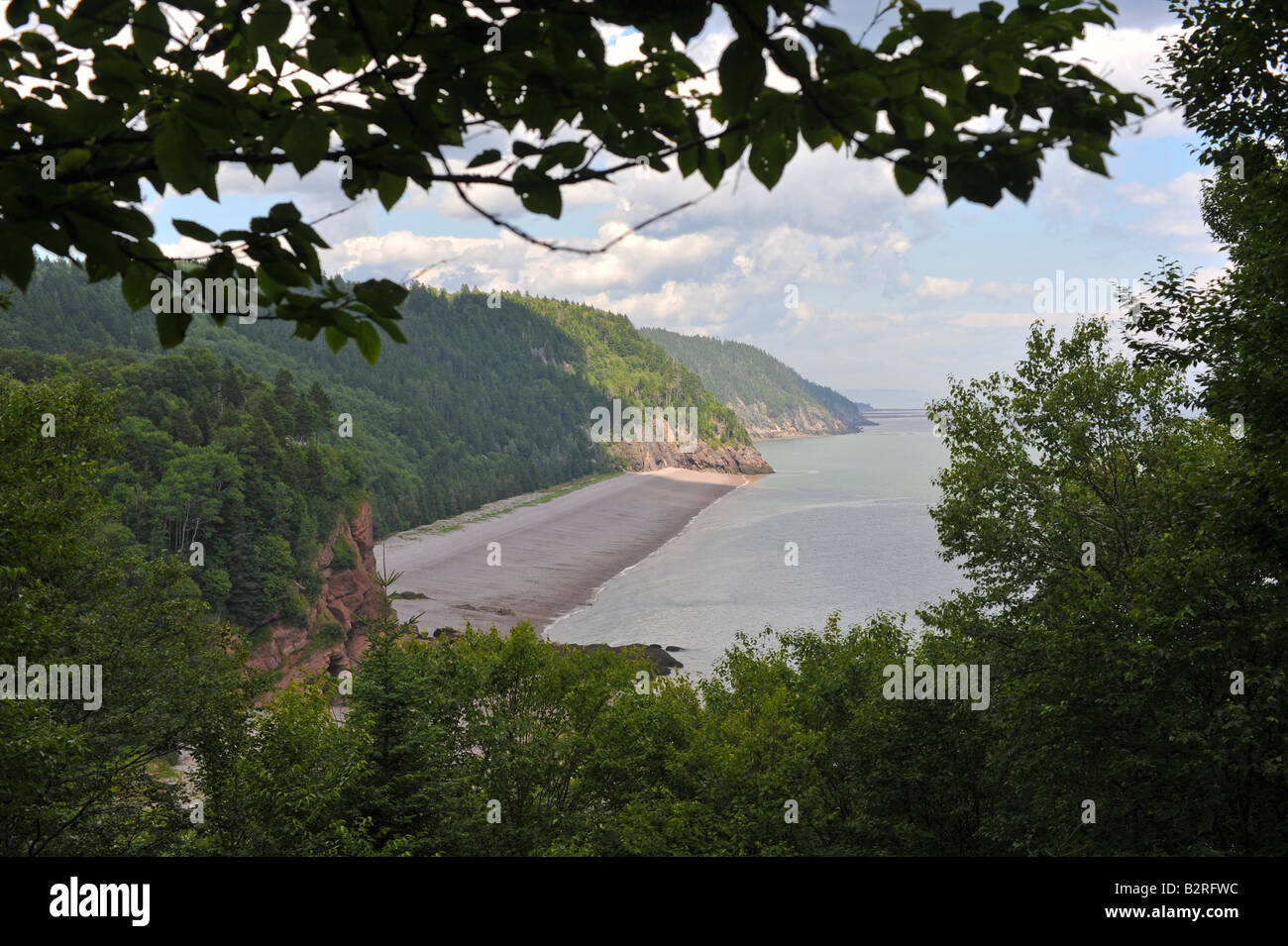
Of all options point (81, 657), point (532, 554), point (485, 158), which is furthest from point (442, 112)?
point (532, 554)

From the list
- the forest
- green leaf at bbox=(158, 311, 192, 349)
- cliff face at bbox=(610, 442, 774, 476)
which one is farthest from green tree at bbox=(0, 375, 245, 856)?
cliff face at bbox=(610, 442, 774, 476)

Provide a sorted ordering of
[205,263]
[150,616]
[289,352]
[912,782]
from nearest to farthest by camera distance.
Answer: [205,263]
[912,782]
[150,616]
[289,352]

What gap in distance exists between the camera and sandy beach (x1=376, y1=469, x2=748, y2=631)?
67562 mm

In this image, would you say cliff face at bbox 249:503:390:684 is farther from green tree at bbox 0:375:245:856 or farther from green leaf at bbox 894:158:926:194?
A: green leaf at bbox 894:158:926:194

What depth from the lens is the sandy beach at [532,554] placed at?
222 feet

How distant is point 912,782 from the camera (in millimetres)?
17922

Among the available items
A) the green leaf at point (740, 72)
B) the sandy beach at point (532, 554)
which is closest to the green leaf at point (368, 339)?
the green leaf at point (740, 72)

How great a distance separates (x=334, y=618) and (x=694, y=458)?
128 metres

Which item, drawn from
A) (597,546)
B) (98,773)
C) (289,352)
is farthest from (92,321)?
(98,773)

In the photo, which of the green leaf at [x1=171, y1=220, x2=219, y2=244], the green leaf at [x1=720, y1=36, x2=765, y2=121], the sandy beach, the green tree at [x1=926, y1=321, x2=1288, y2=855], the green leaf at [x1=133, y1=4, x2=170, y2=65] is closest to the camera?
the green leaf at [x1=720, y1=36, x2=765, y2=121]

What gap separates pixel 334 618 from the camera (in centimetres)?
5947

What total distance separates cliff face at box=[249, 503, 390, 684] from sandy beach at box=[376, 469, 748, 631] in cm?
269
